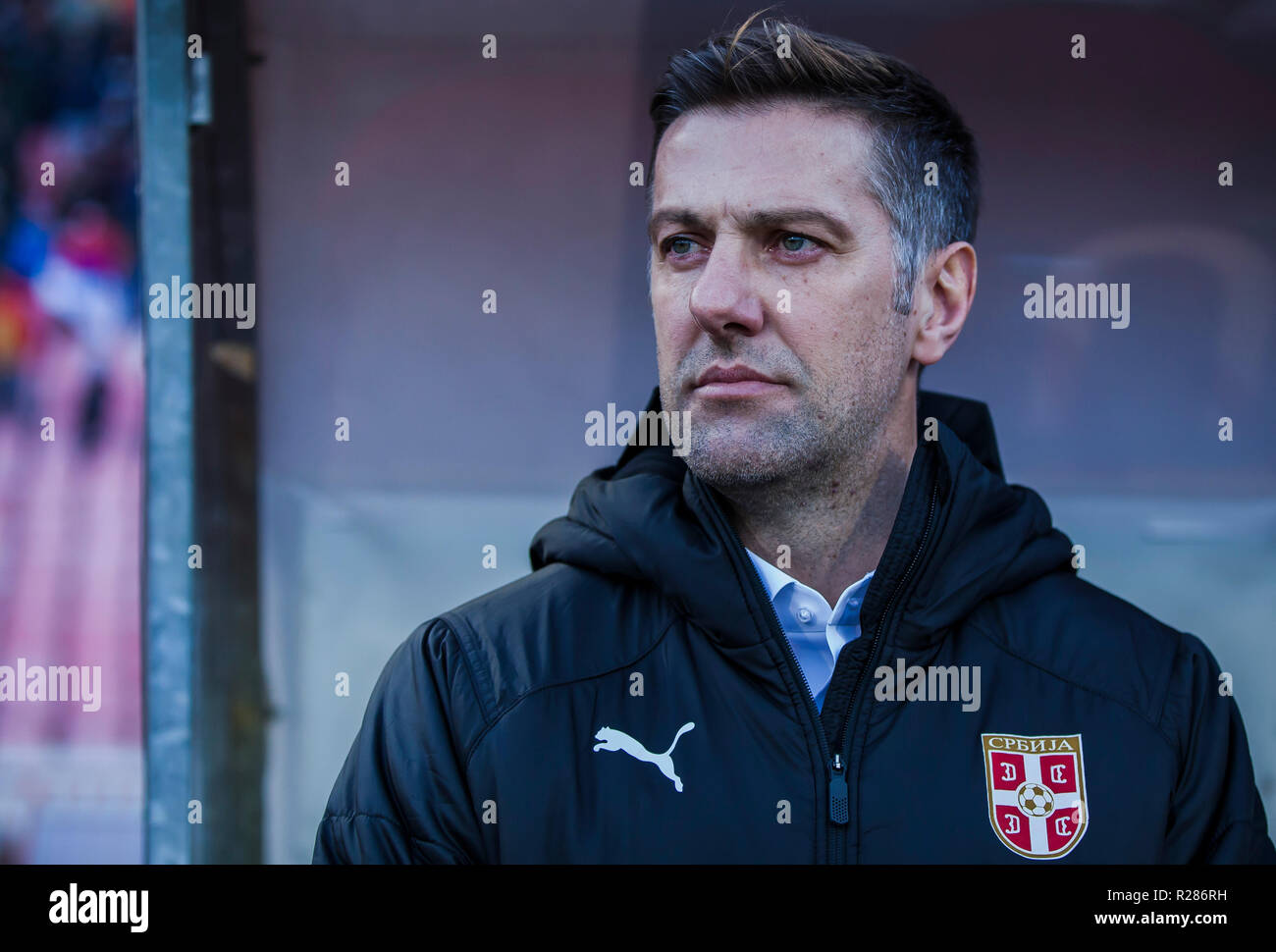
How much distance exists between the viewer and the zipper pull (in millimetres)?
1406

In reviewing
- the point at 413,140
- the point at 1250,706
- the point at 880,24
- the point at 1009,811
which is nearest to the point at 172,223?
the point at 413,140

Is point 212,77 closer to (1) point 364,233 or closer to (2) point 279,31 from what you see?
(2) point 279,31

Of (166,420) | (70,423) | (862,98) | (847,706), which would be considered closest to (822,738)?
(847,706)

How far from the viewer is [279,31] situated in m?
2.46

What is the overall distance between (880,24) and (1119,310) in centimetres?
83

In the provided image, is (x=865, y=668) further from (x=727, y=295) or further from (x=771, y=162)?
(x=771, y=162)

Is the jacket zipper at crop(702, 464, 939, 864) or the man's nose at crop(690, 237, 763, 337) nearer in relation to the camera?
the jacket zipper at crop(702, 464, 939, 864)

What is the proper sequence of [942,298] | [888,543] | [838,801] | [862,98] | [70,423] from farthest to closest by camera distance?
1. [70,423]
2. [942,298]
3. [862,98]
4. [888,543]
5. [838,801]

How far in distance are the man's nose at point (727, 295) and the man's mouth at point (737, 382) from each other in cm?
5

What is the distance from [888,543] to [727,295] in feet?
1.34

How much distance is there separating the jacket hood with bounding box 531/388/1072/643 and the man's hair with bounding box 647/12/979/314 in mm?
301

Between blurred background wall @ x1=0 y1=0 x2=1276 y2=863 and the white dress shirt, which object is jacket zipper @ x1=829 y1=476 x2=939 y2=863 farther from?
blurred background wall @ x1=0 y1=0 x2=1276 y2=863

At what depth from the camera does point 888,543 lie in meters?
1.54

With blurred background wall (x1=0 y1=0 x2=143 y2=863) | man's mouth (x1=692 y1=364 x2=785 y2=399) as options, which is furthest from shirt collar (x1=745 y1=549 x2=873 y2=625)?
blurred background wall (x1=0 y1=0 x2=143 y2=863)
